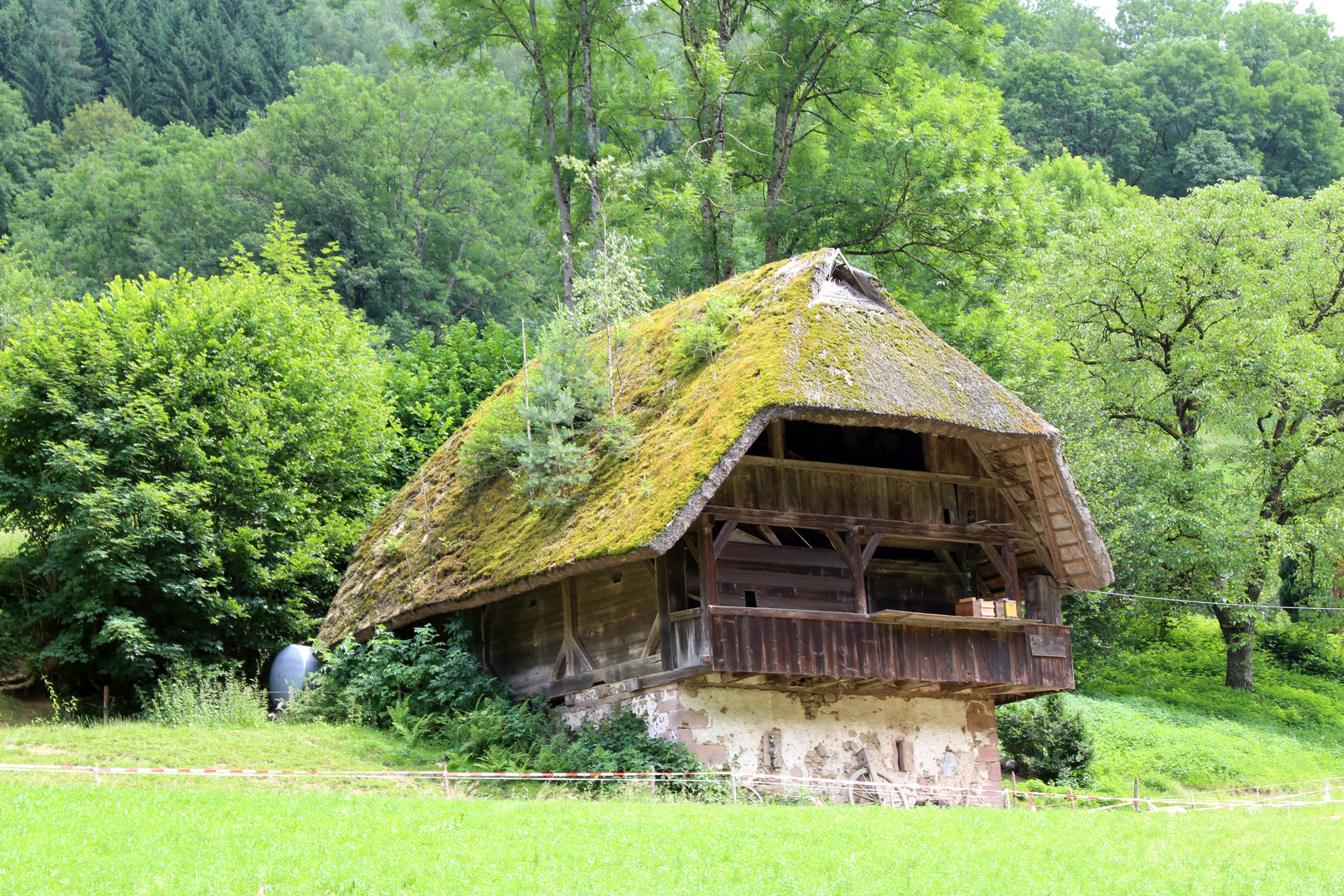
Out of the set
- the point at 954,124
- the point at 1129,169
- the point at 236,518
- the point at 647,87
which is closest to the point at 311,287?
the point at 236,518

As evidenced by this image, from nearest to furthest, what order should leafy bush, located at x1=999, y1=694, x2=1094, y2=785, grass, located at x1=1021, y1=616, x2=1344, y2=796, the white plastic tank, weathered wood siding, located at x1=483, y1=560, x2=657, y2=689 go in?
weathered wood siding, located at x1=483, y1=560, x2=657, y2=689, the white plastic tank, leafy bush, located at x1=999, y1=694, x2=1094, y2=785, grass, located at x1=1021, y1=616, x2=1344, y2=796

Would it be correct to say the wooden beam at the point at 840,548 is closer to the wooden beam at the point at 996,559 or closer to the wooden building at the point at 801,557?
the wooden building at the point at 801,557

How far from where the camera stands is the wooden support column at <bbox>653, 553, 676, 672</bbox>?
1684 centimetres

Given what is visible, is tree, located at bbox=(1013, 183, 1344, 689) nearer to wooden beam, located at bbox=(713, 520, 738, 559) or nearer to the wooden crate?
the wooden crate

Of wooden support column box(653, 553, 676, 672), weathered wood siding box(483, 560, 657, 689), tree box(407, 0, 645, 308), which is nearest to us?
wooden support column box(653, 553, 676, 672)

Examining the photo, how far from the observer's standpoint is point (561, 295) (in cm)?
3903

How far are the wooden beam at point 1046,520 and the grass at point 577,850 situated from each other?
18.7 ft

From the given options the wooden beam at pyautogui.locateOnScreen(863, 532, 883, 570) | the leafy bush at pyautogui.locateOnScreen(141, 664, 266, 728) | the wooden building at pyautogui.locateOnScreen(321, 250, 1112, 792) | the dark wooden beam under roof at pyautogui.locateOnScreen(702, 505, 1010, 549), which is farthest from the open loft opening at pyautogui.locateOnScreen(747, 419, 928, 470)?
the leafy bush at pyautogui.locateOnScreen(141, 664, 266, 728)

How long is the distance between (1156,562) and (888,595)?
1094 cm

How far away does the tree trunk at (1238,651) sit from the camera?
30.6 meters

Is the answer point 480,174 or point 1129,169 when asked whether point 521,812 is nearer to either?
point 480,174

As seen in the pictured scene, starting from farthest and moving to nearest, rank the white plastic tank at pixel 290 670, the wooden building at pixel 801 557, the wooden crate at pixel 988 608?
the white plastic tank at pixel 290 670
the wooden crate at pixel 988 608
the wooden building at pixel 801 557

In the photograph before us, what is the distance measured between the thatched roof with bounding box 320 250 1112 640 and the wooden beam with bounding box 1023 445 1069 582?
4 centimetres

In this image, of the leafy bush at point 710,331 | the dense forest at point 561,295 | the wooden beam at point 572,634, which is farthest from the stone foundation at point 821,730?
the leafy bush at point 710,331
